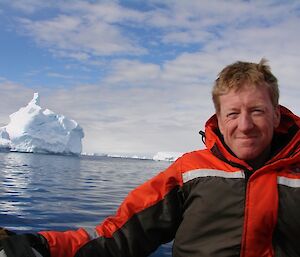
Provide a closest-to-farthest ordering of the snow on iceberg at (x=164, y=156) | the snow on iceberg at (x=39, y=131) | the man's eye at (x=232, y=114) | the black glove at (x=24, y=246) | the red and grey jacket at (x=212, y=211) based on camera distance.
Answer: the black glove at (x=24, y=246) → the red and grey jacket at (x=212, y=211) → the man's eye at (x=232, y=114) → the snow on iceberg at (x=39, y=131) → the snow on iceberg at (x=164, y=156)

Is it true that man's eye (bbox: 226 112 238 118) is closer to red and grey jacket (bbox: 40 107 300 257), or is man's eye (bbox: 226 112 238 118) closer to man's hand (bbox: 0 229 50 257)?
red and grey jacket (bbox: 40 107 300 257)

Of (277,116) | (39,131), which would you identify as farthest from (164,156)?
(277,116)

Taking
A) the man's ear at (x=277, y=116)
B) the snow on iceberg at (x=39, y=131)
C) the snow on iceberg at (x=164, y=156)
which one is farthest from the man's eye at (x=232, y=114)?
the snow on iceberg at (x=164, y=156)

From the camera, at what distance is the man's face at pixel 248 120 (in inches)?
77.5

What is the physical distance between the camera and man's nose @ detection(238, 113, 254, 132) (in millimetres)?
1946

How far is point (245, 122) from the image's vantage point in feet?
6.38

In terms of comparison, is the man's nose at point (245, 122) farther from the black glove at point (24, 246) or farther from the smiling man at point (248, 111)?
the black glove at point (24, 246)

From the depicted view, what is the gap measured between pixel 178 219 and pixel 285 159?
0.73m

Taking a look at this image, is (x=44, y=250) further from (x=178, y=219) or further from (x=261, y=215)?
(x=261, y=215)

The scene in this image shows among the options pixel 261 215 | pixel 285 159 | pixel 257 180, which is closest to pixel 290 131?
pixel 285 159

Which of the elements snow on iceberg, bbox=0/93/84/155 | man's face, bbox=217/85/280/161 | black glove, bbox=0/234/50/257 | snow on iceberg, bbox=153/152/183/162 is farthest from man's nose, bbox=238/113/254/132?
snow on iceberg, bbox=153/152/183/162

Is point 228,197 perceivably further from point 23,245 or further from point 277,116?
point 23,245

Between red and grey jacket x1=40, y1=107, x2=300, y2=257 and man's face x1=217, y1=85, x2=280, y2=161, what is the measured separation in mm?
87

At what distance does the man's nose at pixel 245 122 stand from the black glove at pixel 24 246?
3.99 feet
